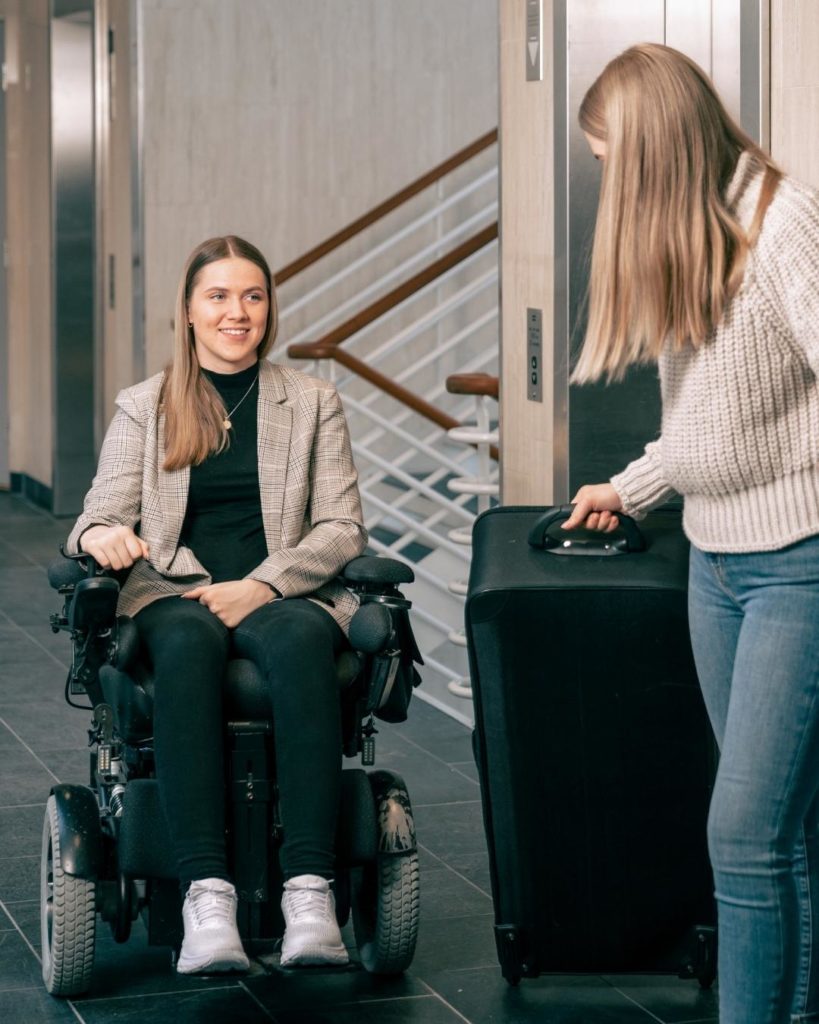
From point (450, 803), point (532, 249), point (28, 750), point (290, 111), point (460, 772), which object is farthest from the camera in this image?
point (290, 111)

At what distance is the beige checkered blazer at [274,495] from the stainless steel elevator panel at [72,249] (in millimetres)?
5193

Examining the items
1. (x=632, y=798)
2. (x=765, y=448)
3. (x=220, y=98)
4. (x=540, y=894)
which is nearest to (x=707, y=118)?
(x=765, y=448)

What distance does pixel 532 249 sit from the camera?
3469 millimetres

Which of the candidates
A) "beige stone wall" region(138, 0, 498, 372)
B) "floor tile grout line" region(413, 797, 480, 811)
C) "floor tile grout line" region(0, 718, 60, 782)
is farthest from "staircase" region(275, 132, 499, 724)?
"floor tile grout line" region(413, 797, 480, 811)

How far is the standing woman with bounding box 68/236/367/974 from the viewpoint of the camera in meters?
2.69

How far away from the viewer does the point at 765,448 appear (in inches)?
85.4

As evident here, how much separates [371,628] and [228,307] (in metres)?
0.66

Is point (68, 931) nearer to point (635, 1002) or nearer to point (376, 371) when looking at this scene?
point (635, 1002)

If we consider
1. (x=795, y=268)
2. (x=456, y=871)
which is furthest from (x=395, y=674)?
(x=795, y=268)

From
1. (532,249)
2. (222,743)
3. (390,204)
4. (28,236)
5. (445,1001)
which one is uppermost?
(28,236)

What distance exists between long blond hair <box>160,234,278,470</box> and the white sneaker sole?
0.87 meters

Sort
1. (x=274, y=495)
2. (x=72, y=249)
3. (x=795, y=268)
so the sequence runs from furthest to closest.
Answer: (x=72, y=249)
(x=274, y=495)
(x=795, y=268)

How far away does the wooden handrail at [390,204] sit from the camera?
650 centimetres

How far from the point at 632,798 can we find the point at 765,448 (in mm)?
739
